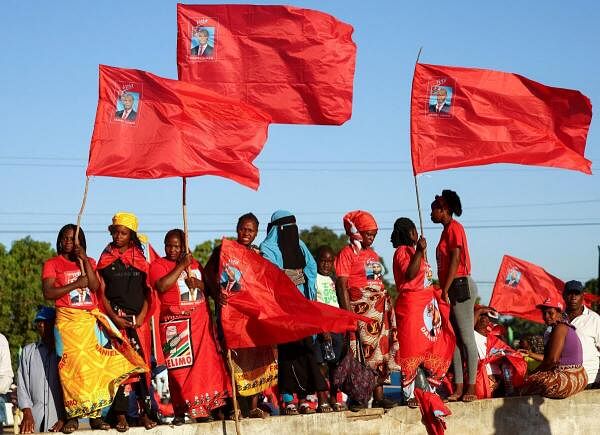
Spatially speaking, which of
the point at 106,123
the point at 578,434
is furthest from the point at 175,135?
the point at 578,434

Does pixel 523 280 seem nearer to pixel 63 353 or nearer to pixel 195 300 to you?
pixel 195 300

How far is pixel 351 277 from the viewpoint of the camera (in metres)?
11.2

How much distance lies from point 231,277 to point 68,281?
1.57 m

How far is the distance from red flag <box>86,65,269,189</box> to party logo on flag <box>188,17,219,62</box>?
2.99ft

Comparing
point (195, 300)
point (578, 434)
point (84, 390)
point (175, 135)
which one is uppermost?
point (175, 135)

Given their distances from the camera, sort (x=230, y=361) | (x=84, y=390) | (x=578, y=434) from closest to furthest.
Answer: (x=84, y=390) < (x=230, y=361) < (x=578, y=434)

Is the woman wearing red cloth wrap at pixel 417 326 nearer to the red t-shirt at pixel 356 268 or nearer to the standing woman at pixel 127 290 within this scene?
the red t-shirt at pixel 356 268

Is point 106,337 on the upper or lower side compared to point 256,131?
lower

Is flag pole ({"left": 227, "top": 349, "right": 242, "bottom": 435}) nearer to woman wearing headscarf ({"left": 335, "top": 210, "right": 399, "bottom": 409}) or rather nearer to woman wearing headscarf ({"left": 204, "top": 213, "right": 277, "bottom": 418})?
woman wearing headscarf ({"left": 204, "top": 213, "right": 277, "bottom": 418})

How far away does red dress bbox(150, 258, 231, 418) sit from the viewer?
10.5 m

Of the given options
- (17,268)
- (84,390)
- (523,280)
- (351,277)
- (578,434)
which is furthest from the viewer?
(17,268)

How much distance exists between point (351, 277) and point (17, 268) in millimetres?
43090

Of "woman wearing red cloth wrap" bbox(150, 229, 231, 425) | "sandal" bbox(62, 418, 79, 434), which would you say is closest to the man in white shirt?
"woman wearing red cloth wrap" bbox(150, 229, 231, 425)

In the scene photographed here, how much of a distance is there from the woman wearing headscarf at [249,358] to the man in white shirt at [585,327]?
12.1 feet
